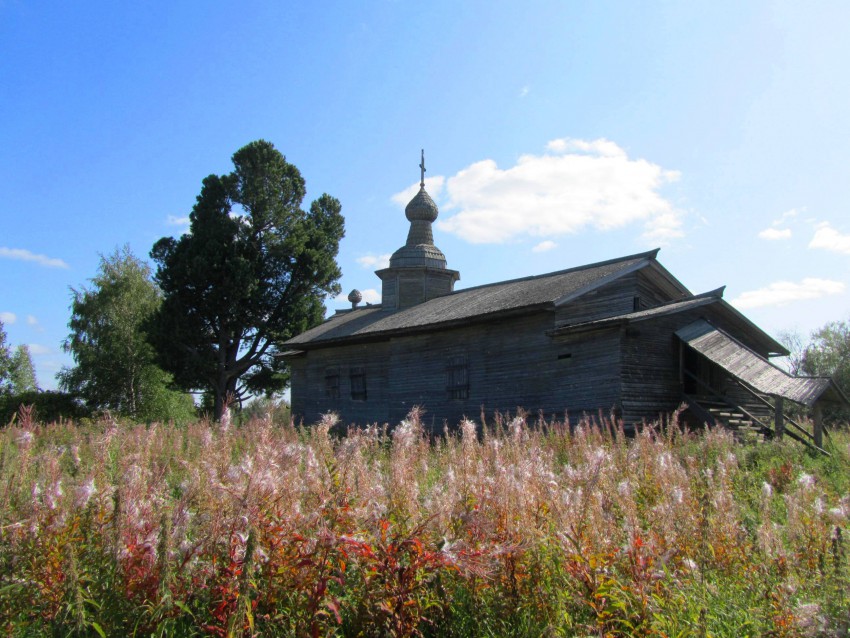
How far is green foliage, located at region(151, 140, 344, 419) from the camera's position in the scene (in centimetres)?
3241

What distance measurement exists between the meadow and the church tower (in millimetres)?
24194

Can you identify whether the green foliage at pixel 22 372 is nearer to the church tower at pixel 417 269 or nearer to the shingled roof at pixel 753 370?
the church tower at pixel 417 269

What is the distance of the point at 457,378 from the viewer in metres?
20.7

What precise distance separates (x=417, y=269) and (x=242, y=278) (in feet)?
28.9

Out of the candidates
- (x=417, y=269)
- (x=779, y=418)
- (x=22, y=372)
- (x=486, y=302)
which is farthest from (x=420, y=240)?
(x=22, y=372)

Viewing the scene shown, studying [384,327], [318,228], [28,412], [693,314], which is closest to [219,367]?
[318,228]

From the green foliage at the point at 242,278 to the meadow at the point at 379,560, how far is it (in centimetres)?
2829

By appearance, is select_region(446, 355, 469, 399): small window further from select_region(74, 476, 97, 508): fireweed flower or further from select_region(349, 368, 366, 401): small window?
select_region(74, 476, 97, 508): fireweed flower

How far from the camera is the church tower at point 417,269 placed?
28.8 meters

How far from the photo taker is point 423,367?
21.8 meters

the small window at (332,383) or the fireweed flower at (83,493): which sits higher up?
the small window at (332,383)

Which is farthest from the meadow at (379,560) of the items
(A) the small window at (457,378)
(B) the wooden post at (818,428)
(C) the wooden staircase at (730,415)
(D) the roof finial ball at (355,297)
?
(D) the roof finial ball at (355,297)

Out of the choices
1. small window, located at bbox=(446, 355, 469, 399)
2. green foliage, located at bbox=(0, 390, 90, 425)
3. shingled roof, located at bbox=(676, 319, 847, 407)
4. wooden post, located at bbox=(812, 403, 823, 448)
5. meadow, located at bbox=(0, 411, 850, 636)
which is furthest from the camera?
green foliage, located at bbox=(0, 390, 90, 425)

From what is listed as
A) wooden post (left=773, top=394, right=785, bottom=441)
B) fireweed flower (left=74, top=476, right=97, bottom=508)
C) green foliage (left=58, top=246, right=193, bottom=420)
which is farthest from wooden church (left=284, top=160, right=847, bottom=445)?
green foliage (left=58, top=246, right=193, bottom=420)
